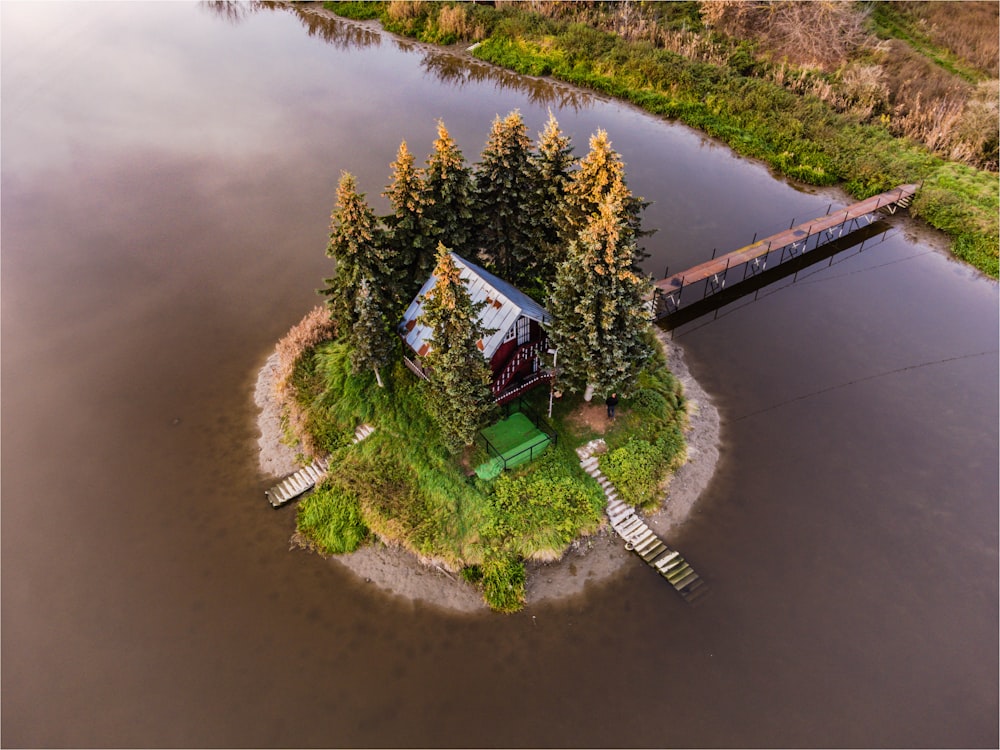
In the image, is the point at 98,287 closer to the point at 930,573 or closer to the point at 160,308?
the point at 160,308

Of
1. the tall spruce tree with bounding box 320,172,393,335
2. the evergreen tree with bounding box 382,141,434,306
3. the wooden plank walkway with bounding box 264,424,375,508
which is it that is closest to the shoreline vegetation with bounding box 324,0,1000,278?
the evergreen tree with bounding box 382,141,434,306

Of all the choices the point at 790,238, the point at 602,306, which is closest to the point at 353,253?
the point at 602,306

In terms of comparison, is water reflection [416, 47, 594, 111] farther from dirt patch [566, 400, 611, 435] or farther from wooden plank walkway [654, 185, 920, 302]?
dirt patch [566, 400, 611, 435]

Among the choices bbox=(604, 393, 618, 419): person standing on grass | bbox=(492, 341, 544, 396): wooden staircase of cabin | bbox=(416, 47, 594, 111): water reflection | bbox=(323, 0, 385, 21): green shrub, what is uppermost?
bbox=(323, 0, 385, 21): green shrub

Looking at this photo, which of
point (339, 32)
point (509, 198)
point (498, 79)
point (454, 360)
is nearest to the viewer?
point (454, 360)

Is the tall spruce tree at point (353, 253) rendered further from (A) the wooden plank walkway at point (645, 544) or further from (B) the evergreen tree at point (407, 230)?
(A) the wooden plank walkway at point (645, 544)

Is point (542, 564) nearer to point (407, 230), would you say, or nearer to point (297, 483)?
point (297, 483)

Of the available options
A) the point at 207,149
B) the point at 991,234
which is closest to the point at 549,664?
the point at 991,234
